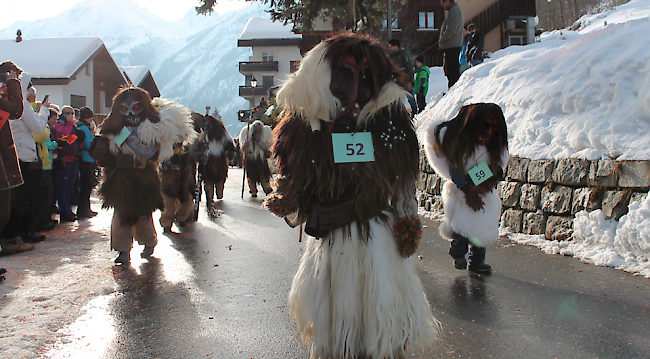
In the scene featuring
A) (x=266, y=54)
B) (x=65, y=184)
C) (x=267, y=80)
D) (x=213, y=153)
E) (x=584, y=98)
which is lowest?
(x=65, y=184)

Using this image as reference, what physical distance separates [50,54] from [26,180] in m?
27.3

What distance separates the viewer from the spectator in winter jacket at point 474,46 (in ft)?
39.1

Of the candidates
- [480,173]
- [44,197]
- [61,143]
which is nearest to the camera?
[480,173]

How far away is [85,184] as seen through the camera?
9539 millimetres

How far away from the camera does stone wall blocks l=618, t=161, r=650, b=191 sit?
519cm

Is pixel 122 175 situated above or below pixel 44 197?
above

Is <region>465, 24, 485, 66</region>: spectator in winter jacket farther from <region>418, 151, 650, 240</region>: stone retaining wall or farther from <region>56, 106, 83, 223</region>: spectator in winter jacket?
<region>56, 106, 83, 223</region>: spectator in winter jacket

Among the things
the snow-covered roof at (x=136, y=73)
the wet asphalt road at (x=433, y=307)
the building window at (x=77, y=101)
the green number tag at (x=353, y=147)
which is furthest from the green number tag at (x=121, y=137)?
the snow-covered roof at (x=136, y=73)

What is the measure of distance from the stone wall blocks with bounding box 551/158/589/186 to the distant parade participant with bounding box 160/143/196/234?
5.42 m

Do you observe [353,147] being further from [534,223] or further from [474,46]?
[474,46]

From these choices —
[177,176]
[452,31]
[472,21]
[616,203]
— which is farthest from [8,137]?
[472,21]

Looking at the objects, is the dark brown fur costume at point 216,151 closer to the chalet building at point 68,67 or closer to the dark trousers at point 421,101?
the dark trousers at point 421,101

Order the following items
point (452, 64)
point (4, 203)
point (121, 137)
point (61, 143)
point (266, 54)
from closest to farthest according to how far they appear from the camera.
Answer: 1. point (4, 203)
2. point (121, 137)
3. point (61, 143)
4. point (452, 64)
5. point (266, 54)

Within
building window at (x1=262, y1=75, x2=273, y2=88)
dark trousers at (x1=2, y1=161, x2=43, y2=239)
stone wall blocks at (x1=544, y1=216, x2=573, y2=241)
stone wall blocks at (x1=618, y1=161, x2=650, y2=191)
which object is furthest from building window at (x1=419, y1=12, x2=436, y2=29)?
building window at (x1=262, y1=75, x2=273, y2=88)
